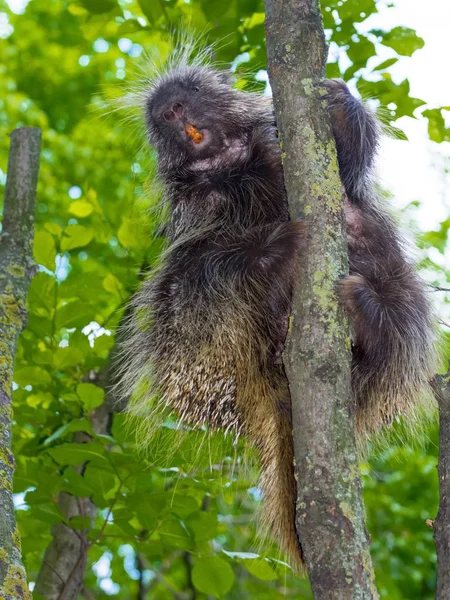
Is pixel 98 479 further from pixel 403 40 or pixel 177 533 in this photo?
pixel 403 40

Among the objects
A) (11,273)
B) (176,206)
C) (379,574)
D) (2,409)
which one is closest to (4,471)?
(2,409)

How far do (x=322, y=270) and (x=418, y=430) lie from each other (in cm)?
124

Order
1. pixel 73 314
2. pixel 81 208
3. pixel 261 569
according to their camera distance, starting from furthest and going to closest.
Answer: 1. pixel 81 208
2. pixel 73 314
3. pixel 261 569

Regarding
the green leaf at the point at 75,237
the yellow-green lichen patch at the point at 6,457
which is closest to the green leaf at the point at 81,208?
the green leaf at the point at 75,237

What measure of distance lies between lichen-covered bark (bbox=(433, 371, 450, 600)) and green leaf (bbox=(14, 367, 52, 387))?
1.33m

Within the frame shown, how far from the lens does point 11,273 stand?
2.33m

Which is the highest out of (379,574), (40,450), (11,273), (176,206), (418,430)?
(176,206)

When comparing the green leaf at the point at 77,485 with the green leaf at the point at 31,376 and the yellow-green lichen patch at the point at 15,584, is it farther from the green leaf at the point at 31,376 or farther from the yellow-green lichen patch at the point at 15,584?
the yellow-green lichen patch at the point at 15,584

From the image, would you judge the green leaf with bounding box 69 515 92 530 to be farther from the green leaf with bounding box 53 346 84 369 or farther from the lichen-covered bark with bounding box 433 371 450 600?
the lichen-covered bark with bounding box 433 371 450 600

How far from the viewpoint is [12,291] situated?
7.37ft

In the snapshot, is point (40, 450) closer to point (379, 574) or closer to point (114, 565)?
point (114, 565)

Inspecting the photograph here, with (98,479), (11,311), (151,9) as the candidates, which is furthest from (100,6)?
(98,479)

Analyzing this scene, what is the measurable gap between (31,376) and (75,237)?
56 centimetres

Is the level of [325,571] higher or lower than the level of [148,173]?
lower
